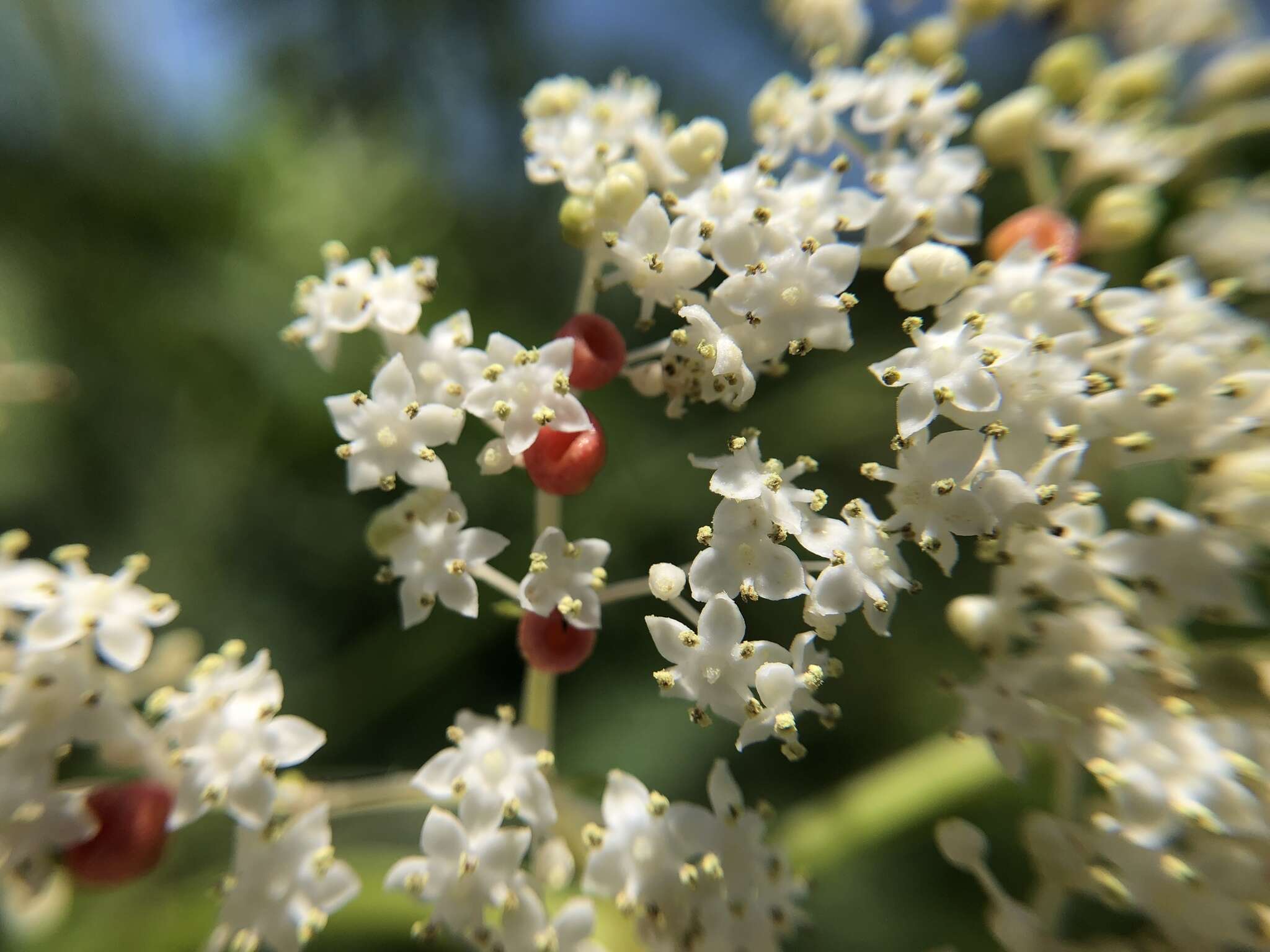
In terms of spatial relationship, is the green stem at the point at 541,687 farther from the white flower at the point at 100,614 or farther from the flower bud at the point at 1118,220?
the flower bud at the point at 1118,220

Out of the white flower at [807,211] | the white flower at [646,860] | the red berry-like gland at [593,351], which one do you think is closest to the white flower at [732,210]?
the white flower at [807,211]

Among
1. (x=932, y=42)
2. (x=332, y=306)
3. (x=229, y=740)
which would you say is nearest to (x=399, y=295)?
(x=332, y=306)

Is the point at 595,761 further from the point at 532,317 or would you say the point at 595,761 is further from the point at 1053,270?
the point at 1053,270

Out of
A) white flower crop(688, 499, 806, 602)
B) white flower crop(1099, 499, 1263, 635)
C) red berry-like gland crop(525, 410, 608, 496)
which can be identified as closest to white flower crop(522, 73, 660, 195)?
red berry-like gland crop(525, 410, 608, 496)

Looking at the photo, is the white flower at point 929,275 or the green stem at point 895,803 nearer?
the white flower at point 929,275

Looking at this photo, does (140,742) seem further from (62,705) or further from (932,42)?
(932,42)
